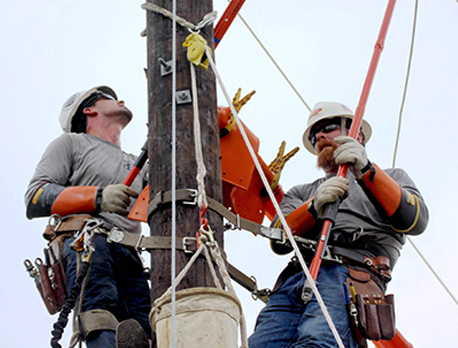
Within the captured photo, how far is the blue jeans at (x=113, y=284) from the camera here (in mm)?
4371

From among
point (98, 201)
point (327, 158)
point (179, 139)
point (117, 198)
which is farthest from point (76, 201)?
point (327, 158)

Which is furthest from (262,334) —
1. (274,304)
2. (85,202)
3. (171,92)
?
(171,92)

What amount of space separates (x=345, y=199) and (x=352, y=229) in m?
0.24

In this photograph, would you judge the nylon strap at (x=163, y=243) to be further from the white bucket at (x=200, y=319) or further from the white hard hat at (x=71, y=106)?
the white hard hat at (x=71, y=106)

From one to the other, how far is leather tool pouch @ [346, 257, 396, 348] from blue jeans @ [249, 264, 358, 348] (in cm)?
5

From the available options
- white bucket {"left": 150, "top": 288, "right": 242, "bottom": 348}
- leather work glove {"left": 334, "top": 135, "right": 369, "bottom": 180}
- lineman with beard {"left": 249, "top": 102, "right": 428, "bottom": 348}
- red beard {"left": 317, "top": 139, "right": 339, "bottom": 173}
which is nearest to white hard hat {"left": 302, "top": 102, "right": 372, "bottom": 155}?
red beard {"left": 317, "top": 139, "right": 339, "bottom": 173}

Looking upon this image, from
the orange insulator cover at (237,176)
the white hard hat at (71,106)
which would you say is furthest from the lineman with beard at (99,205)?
the orange insulator cover at (237,176)

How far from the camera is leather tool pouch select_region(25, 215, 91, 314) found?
187 inches

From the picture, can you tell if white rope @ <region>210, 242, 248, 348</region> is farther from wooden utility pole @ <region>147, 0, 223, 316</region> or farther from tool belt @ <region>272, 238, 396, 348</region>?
tool belt @ <region>272, 238, 396, 348</region>

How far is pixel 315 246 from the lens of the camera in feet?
15.8

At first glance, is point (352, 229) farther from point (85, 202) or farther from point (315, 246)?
point (85, 202)

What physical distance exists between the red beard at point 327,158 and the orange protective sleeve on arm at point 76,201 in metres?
1.68

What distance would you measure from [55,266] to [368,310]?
1944 mm

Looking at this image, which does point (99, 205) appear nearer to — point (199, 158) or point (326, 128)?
point (199, 158)
